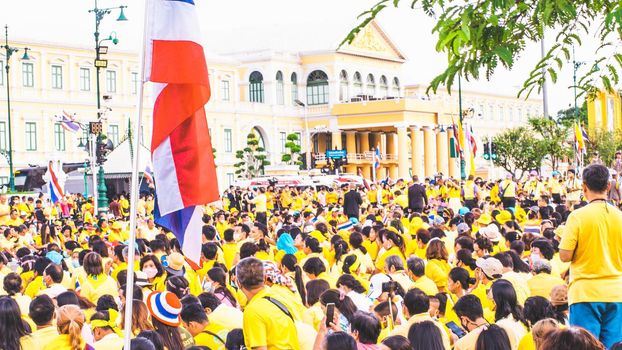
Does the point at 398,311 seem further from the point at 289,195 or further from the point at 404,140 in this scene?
the point at 404,140

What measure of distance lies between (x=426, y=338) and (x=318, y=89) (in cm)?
7411

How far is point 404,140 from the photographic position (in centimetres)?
7644

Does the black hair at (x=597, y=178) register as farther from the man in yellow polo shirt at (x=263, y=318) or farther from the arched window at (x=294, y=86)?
the arched window at (x=294, y=86)

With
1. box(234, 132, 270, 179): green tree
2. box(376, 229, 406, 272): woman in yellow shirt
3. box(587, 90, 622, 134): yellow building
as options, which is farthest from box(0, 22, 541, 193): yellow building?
box(376, 229, 406, 272): woman in yellow shirt

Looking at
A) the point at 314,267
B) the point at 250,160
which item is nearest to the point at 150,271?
the point at 314,267

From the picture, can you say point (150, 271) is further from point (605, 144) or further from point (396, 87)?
point (396, 87)

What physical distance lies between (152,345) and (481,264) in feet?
13.2

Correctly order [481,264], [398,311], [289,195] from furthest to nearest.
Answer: [289,195] → [481,264] → [398,311]

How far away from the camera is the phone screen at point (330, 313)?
25.1 ft

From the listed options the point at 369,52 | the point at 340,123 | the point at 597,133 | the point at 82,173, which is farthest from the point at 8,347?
the point at 369,52

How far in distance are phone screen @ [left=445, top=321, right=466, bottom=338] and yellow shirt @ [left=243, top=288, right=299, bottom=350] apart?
193 centimetres

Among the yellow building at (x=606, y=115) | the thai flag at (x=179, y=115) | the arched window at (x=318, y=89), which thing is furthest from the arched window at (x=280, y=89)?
the thai flag at (x=179, y=115)

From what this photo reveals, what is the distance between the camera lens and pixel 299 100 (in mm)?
79000

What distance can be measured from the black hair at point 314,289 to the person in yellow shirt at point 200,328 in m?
1.67
